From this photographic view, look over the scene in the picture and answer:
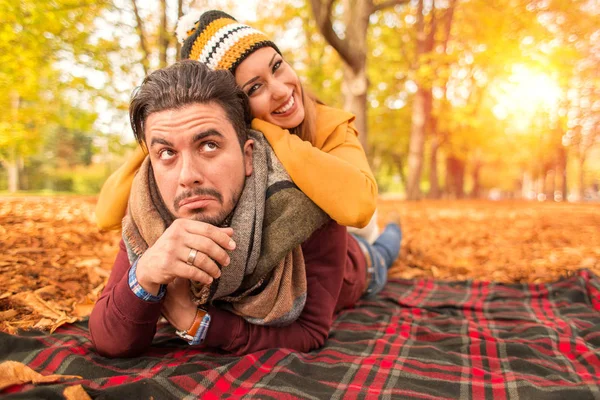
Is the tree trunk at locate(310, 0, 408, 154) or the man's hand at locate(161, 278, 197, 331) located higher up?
the tree trunk at locate(310, 0, 408, 154)

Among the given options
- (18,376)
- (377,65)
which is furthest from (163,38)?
(377,65)

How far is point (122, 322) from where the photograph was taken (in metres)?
1.86

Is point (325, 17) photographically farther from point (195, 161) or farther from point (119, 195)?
point (195, 161)

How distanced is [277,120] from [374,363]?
4.68 ft

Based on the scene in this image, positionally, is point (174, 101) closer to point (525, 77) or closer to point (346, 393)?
point (346, 393)

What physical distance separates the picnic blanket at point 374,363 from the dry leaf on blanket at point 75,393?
1.3 inches

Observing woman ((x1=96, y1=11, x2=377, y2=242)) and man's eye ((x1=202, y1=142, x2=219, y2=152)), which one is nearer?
man's eye ((x1=202, y1=142, x2=219, y2=152))

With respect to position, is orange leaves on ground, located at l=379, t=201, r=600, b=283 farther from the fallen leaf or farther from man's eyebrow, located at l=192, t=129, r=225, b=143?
the fallen leaf

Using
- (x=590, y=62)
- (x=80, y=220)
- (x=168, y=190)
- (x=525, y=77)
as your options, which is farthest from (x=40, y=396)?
(x=590, y=62)

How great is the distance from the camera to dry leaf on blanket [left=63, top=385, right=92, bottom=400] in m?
1.51

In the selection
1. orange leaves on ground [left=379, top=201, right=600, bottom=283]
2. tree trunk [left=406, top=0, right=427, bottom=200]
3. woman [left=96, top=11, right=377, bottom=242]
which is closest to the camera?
woman [left=96, top=11, right=377, bottom=242]

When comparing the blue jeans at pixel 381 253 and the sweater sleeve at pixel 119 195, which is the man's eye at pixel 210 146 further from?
the blue jeans at pixel 381 253

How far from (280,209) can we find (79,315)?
62.4 inches

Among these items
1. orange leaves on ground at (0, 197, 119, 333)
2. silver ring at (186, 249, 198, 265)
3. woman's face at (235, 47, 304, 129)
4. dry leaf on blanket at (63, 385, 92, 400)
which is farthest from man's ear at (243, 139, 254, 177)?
orange leaves on ground at (0, 197, 119, 333)
